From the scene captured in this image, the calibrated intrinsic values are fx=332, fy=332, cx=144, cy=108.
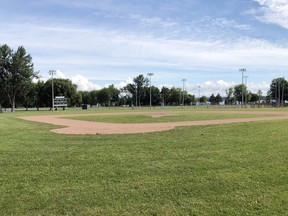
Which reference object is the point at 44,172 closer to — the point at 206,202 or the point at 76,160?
the point at 76,160

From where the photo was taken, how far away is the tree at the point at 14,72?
79500 millimetres

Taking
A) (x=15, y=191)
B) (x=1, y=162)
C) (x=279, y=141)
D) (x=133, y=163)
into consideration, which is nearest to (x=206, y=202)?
(x=133, y=163)

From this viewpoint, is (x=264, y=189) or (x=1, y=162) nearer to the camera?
(x=264, y=189)

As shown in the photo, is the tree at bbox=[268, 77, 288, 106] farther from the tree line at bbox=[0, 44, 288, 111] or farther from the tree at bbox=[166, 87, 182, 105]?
the tree at bbox=[166, 87, 182, 105]

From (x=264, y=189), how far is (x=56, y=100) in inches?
3206

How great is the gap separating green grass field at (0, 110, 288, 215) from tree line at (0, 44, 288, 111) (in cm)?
7581

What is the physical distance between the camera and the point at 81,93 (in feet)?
500

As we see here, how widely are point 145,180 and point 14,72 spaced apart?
80.2m

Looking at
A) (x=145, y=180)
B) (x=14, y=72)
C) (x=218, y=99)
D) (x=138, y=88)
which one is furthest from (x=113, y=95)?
(x=145, y=180)

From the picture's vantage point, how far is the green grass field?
543cm

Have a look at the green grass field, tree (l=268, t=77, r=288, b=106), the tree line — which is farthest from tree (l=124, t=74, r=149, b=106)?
A: the green grass field

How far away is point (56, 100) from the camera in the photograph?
275 feet

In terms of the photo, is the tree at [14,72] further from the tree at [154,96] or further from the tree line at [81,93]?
the tree at [154,96]

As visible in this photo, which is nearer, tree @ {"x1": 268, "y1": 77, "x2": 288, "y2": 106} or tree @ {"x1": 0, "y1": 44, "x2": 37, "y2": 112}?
tree @ {"x1": 0, "y1": 44, "x2": 37, "y2": 112}
